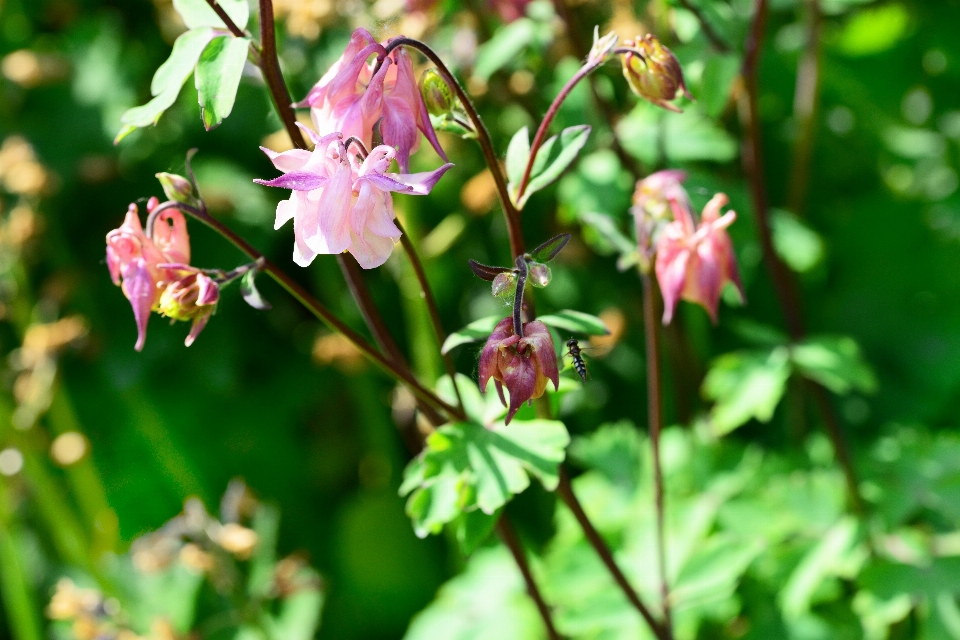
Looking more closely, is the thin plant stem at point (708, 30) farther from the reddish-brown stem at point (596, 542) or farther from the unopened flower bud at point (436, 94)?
the reddish-brown stem at point (596, 542)

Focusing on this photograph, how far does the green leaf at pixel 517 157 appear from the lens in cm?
108

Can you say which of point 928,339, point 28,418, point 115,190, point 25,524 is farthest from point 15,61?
point 928,339

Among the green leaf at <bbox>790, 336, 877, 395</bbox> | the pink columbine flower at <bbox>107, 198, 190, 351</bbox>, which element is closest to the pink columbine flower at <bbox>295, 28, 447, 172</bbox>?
the pink columbine flower at <bbox>107, 198, 190, 351</bbox>

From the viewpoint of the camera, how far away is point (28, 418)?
199cm

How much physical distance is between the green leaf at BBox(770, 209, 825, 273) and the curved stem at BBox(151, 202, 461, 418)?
0.89m

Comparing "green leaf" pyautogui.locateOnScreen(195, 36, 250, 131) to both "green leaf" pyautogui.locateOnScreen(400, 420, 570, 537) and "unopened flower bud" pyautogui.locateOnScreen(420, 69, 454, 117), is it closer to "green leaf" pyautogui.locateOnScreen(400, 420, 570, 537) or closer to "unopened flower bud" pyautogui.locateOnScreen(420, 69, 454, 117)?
"unopened flower bud" pyautogui.locateOnScreen(420, 69, 454, 117)

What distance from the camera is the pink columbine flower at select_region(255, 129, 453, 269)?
810 millimetres

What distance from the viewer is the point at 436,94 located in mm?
968

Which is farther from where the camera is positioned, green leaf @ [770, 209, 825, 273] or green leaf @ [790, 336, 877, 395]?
green leaf @ [770, 209, 825, 273]

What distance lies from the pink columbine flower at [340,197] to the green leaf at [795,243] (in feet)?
3.63

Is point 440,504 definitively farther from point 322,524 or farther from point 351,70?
point 322,524

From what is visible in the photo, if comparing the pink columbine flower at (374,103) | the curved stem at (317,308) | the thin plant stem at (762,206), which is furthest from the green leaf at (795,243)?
the pink columbine flower at (374,103)

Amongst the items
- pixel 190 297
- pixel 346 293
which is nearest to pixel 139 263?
pixel 190 297

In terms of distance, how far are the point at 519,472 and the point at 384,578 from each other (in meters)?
1.29
